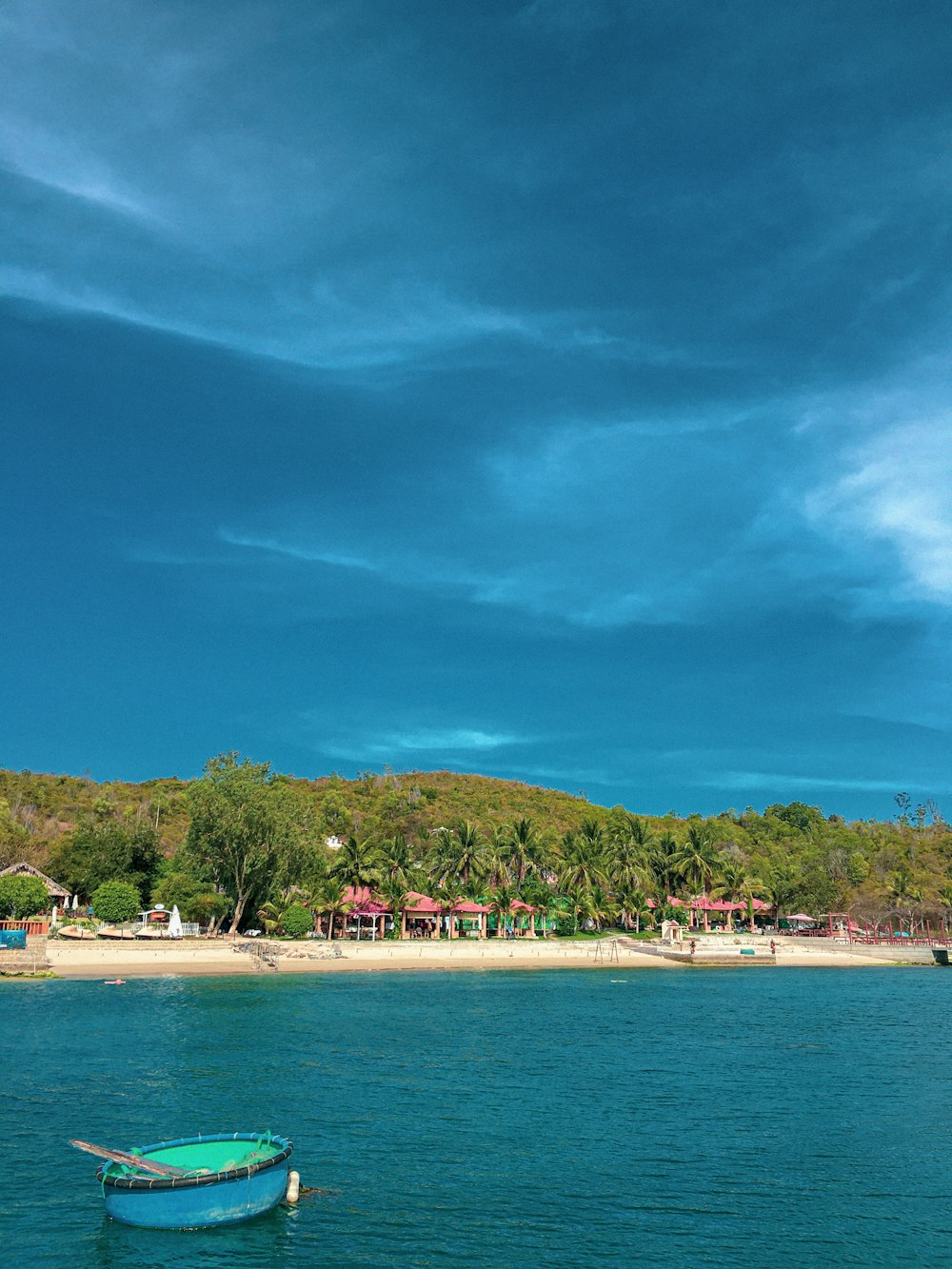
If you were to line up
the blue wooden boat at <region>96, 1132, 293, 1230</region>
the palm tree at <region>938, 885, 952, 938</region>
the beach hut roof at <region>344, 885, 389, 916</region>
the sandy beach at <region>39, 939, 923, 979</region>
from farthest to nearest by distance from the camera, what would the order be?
the palm tree at <region>938, 885, 952, 938</region> < the beach hut roof at <region>344, 885, 389, 916</region> < the sandy beach at <region>39, 939, 923, 979</region> < the blue wooden boat at <region>96, 1132, 293, 1230</region>

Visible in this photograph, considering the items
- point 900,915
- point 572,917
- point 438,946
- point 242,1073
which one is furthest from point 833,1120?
point 900,915

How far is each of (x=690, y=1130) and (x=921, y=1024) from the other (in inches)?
1247

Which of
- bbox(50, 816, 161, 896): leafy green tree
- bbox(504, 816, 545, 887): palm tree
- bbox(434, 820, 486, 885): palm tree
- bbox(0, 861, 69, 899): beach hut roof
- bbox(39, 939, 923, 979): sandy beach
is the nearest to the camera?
bbox(39, 939, 923, 979): sandy beach

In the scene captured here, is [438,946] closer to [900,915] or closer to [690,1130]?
[690,1130]

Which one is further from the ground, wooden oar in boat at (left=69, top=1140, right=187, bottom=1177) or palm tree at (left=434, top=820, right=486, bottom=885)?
palm tree at (left=434, top=820, right=486, bottom=885)

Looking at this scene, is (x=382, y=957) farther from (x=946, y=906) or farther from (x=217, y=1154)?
(x=946, y=906)

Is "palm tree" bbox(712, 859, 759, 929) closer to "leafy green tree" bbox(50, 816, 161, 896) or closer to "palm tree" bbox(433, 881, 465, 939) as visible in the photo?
"palm tree" bbox(433, 881, 465, 939)

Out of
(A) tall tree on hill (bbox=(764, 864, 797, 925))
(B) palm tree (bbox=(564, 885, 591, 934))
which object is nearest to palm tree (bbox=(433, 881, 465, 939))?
(B) palm tree (bbox=(564, 885, 591, 934))

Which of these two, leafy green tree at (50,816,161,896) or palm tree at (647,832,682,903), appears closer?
leafy green tree at (50,816,161,896)

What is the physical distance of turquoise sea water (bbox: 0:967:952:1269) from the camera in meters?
19.6

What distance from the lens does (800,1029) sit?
163 ft

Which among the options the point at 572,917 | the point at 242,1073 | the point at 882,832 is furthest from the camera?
the point at 882,832

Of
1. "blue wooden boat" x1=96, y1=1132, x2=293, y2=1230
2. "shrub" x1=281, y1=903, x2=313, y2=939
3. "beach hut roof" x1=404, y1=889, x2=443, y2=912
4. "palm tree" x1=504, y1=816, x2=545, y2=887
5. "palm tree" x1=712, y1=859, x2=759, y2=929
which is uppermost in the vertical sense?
"palm tree" x1=504, y1=816, x2=545, y2=887

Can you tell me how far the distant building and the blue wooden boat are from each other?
63.7m
